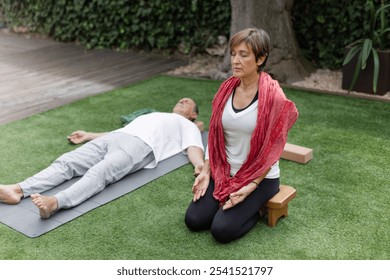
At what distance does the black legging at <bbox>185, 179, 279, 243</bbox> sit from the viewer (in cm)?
288

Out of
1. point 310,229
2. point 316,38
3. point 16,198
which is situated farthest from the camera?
point 316,38

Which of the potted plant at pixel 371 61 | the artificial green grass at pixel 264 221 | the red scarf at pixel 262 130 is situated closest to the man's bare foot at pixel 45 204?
the artificial green grass at pixel 264 221

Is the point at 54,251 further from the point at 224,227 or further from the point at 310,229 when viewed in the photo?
the point at 310,229

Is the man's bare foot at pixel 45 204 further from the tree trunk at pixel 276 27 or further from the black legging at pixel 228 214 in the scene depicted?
the tree trunk at pixel 276 27

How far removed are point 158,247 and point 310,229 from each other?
89cm

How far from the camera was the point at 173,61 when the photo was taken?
7.39 metres

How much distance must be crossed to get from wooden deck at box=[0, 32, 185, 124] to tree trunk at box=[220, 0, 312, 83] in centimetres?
144

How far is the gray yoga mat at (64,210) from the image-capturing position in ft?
10.3

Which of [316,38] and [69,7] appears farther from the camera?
[69,7]

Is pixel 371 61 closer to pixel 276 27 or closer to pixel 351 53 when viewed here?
pixel 351 53

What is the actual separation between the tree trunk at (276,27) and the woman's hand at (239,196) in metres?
3.31

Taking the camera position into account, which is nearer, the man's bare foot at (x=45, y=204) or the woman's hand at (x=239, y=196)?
the woman's hand at (x=239, y=196)

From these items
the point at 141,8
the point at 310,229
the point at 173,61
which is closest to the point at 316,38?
the point at 173,61

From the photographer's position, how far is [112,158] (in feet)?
11.9
